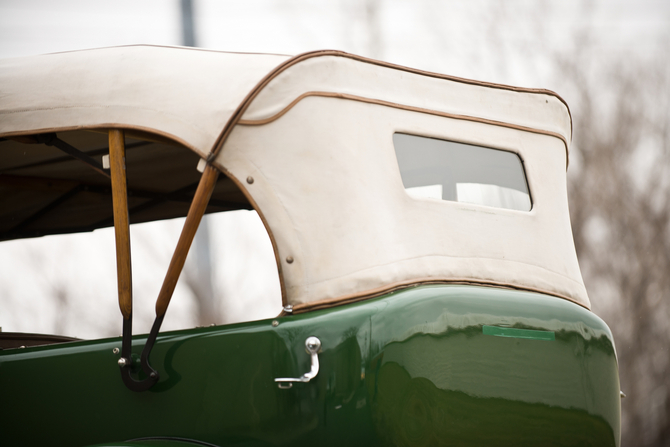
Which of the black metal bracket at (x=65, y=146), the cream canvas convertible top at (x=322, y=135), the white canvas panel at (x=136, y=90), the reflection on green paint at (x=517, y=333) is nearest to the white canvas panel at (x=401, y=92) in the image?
the cream canvas convertible top at (x=322, y=135)

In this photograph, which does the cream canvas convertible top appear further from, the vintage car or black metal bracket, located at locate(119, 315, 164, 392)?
black metal bracket, located at locate(119, 315, 164, 392)

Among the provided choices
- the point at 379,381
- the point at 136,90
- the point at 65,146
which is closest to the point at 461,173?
the point at 379,381

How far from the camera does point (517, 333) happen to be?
2.36m

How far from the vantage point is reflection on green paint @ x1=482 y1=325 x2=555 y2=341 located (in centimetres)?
232

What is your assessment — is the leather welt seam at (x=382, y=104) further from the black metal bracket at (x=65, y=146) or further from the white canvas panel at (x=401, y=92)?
the black metal bracket at (x=65, y=146)

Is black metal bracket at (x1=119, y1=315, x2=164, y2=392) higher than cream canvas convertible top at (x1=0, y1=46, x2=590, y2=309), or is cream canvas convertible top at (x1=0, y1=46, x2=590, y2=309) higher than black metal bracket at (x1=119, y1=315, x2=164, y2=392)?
cream canvas convertible top at (x1=0, y1=46, x2=590, y2=309)

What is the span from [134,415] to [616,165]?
28.5ft

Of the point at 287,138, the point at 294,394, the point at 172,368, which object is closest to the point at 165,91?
the point at 287,138

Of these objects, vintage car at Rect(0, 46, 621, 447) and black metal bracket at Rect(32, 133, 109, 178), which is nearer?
vintage car at Rect(0, 46, 621, 447)

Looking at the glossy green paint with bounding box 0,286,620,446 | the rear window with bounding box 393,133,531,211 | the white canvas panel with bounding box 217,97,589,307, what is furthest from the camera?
the rear window with bounding box 393,133,531,211

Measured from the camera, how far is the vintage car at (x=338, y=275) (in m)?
2.21

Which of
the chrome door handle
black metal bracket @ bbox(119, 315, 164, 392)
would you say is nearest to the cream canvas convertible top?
the chrome door handle

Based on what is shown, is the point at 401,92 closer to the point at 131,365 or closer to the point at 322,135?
the point at 322,135

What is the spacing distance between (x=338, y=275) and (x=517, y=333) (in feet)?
2.20
